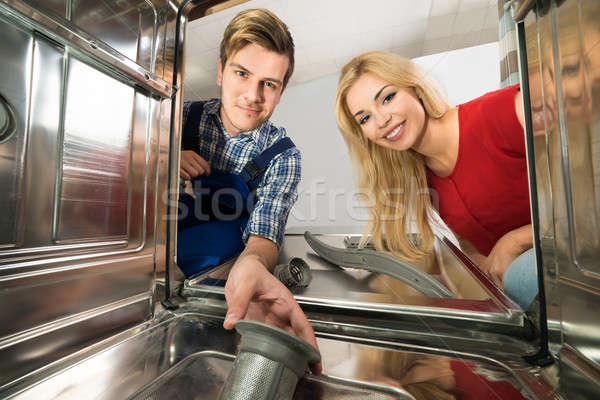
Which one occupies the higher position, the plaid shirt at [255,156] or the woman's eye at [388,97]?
the woman's eye at [388,97]

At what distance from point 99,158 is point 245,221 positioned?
0.58 meters

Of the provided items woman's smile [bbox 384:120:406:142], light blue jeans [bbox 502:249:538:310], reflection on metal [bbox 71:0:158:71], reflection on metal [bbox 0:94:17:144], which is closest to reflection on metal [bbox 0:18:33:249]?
reflection on metal [bbox 0:94:17:144]

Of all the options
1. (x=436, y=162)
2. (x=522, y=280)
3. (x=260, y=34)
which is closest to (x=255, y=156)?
(x=260, y=34)

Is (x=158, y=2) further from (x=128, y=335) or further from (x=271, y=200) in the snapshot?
(x=128, y=335)

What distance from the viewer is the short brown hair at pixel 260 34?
0.86 metres

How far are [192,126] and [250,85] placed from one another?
0.27 m

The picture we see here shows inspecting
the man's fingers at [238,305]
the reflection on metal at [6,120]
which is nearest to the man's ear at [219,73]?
the reflection on metal at [6,120]

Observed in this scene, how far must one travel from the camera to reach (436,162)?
0.82 metres

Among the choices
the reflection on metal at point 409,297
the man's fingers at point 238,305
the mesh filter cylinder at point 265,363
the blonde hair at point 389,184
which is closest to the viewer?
the mesh filter cylinder at point 265,363

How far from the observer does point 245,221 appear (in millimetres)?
1086

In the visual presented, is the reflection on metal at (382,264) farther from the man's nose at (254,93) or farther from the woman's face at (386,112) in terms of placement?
the man's nose at (254,93)

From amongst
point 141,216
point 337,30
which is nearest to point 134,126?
point 141,216

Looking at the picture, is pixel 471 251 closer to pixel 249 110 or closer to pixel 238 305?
pixel 238 305

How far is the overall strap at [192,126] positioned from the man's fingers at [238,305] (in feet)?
2.10
